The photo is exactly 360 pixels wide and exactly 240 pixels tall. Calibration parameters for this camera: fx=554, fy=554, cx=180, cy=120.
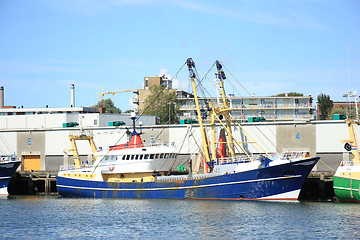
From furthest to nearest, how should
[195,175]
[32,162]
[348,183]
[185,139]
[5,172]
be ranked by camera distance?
[32,162] → [185,139] → [5,172] → [195,175] → [348,183]

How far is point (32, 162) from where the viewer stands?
61656mm

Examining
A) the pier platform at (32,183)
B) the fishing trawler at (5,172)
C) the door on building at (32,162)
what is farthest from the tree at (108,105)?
the fishing trawler at (5,172)

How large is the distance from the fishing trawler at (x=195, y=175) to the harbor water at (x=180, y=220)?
118 cm

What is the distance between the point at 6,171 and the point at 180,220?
23.6 m

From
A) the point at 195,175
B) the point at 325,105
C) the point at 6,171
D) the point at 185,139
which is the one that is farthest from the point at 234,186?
the point at 325,105

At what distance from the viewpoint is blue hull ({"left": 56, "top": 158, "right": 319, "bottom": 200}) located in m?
41.6

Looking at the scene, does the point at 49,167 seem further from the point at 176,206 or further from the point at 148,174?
the point at 176,206

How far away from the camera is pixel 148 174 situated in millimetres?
47719

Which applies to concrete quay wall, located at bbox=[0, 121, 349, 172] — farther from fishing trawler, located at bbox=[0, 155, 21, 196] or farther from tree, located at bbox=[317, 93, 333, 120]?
tree, located at bbox=[317, 93, 333, 120]

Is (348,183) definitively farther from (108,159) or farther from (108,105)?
(108,105)

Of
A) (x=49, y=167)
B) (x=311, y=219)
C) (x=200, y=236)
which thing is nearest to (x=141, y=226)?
(x=200, y=236)

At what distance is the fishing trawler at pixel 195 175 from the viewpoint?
41781 millimetres

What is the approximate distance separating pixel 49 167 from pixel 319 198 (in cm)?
2961

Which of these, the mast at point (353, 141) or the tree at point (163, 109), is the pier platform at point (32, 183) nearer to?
the mast at point (353, 141)
